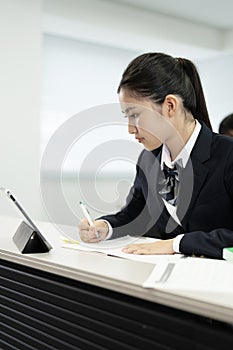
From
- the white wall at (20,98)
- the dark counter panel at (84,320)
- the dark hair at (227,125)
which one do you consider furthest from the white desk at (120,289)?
the white wall at (20,98)

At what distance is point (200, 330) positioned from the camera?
0.91m

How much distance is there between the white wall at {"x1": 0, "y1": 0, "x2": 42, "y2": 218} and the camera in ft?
13.5

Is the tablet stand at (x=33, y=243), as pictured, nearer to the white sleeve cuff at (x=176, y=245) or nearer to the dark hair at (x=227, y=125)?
the white sleeve cuff at (x=176, y=245)

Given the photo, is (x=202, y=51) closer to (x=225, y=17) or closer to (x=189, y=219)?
(x=225, y=17)

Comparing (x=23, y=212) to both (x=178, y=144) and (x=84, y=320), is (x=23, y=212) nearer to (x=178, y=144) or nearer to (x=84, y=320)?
(x=84, y=320)

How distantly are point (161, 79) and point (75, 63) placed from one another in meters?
3.45

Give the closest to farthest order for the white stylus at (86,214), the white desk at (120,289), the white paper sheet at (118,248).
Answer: the white desk at (120,289) → the white paper sheet at (118,248) → the white stylus at (86,214)

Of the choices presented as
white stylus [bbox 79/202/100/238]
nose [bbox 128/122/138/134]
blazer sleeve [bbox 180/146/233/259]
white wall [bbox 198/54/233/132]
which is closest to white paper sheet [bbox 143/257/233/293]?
blazer sleeve [bbox 180/146/233/259]

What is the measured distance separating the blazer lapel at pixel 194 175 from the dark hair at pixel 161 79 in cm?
13

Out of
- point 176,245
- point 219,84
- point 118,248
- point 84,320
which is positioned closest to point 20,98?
point 219,84

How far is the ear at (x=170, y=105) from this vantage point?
167 cm

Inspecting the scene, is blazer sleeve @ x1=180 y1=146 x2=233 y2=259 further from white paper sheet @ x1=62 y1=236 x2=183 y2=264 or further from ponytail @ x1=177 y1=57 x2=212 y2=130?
ponytail @ x1=177 y1=57 x2=212 y2=130

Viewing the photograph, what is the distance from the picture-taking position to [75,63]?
4992 millimetres

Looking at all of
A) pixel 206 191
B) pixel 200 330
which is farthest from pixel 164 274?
pixel 206 191
